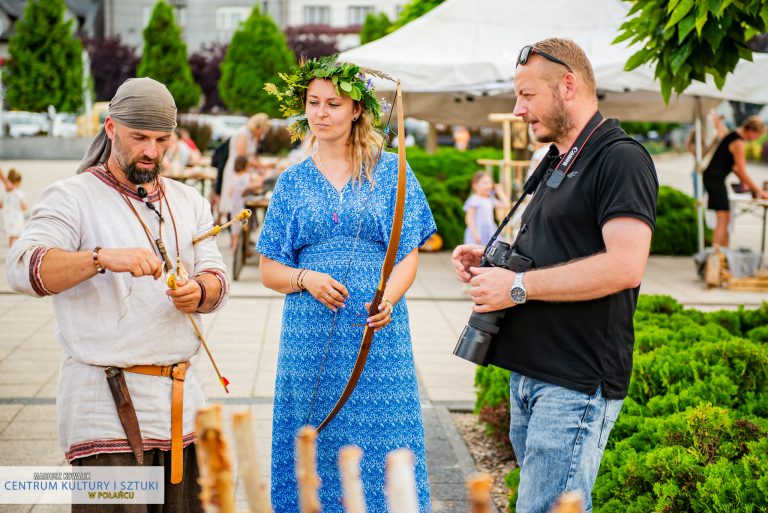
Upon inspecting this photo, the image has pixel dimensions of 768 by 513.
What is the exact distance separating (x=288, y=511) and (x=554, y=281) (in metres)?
1.46

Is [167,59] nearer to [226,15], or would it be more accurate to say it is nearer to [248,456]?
[226,15]

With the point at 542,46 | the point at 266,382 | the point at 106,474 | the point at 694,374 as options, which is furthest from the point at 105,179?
the point at 266,382

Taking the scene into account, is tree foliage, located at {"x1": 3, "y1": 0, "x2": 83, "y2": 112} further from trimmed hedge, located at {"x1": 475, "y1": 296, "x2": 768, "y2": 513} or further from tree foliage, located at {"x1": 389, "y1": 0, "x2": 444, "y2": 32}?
trimmed hedge, located at {"x1": 475, "y1": 296, "x2": 768, "y2": 513}

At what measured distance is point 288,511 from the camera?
137 inches

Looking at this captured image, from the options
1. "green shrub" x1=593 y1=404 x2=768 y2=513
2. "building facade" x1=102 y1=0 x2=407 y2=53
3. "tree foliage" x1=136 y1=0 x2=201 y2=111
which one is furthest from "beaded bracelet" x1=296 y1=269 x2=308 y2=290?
"building facade" x1=102 y1=0 x2=407 y2=53

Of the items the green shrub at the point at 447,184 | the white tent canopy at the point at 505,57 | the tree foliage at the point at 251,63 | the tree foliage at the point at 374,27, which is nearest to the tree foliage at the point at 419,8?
the green shrub at the point at 447,184

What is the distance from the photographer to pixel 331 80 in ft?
11.5

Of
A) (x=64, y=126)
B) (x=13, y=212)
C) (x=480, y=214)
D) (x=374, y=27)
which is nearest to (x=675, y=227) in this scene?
(x=480, y=214)

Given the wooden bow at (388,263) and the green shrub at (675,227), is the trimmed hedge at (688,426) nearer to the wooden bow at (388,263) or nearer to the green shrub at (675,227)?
the wooden bow at (388,263)

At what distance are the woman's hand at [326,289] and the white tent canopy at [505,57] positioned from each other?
6.78m

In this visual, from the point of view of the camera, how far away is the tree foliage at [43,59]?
37188 mm

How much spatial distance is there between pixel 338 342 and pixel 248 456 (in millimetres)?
2279

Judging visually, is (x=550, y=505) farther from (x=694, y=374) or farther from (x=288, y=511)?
(x=694, y=374)

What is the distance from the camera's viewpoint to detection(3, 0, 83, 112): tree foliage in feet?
122
